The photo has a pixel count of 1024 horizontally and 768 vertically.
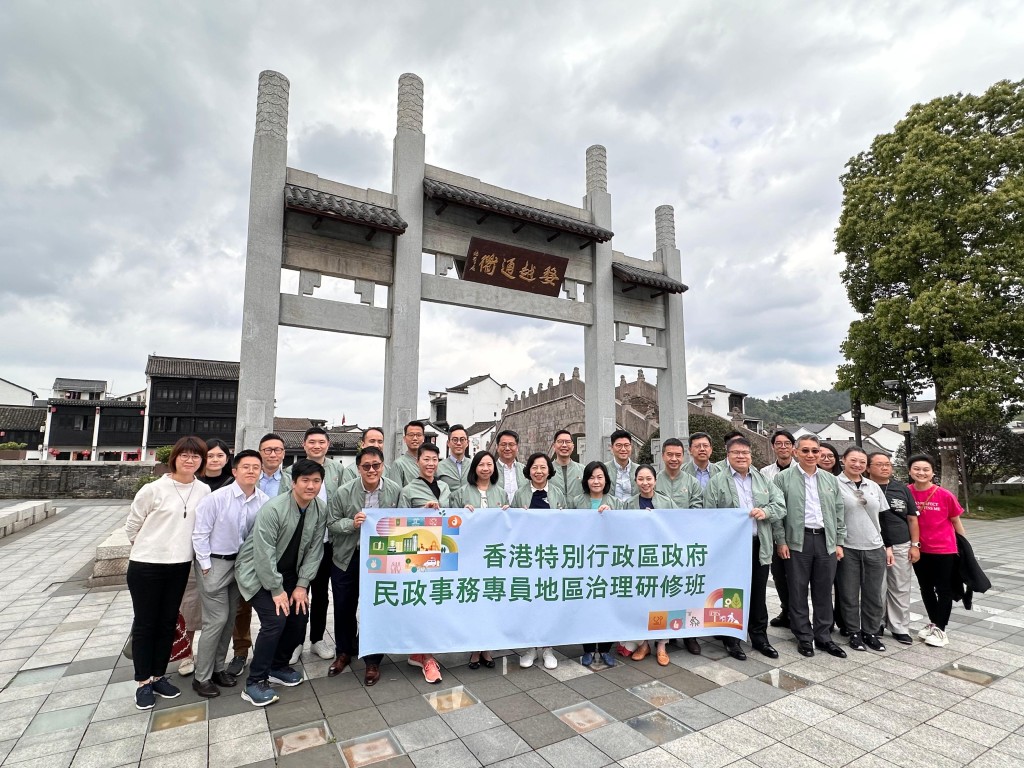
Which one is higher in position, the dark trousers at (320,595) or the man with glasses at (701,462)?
the man with glasses at (701,462)

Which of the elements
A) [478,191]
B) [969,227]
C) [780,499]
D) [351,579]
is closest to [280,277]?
[478,191]

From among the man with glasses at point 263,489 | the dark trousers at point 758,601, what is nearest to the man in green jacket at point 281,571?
the man with glasses at point 263,489

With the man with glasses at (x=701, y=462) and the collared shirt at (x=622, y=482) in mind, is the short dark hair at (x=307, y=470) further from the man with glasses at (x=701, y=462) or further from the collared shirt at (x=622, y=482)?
the man with glasses at (x=701, y=462)

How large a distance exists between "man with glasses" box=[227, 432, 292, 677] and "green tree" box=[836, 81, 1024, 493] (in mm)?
Answer: 18280

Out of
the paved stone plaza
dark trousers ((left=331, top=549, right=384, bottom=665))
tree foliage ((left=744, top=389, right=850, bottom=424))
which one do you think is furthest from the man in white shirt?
tree foliage ((left=744, top=389, right=850, bottom=424))

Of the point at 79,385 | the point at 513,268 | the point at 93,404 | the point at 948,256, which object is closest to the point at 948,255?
the point at 948,256

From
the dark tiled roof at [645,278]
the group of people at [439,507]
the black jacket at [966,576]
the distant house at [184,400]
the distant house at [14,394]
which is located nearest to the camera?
the group of people at [439,507]

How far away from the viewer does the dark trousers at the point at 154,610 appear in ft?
11.8

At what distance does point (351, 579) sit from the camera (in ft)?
13.9

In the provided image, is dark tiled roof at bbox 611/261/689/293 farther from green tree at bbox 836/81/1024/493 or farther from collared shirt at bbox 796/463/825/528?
green tree at bbox 836/81/1024/493

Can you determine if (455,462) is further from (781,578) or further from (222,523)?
(781,578)

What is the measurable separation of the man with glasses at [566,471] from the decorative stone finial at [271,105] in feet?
23.8

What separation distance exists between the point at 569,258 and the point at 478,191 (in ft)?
8.24

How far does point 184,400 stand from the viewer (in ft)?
117
